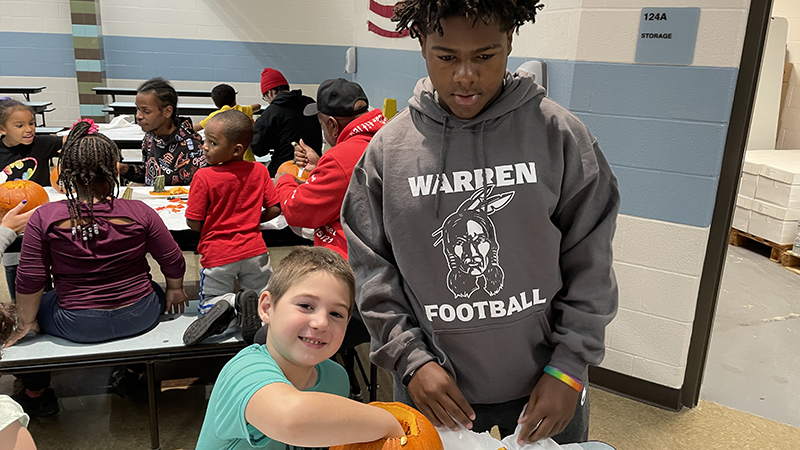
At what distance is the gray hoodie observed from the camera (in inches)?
49.3

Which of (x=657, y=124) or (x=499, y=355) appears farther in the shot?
(x=657, y=124)

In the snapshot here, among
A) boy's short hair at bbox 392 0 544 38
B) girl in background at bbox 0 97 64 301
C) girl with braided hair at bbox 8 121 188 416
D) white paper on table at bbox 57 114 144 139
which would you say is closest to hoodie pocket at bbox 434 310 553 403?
boy's short hair at bbox 392 0 544 38

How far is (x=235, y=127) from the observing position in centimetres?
280

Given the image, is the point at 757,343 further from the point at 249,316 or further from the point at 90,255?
the point at 90,255

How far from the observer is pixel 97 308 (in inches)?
97.0

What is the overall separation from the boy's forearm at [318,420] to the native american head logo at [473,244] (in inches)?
13.9

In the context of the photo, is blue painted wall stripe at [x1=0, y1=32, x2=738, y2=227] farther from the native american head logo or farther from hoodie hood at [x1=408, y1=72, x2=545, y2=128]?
the native american head logo

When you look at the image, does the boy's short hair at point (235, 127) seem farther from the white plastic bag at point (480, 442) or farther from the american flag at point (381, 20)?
the american flag at point (381, 20)

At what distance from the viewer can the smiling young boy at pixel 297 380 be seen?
101cm

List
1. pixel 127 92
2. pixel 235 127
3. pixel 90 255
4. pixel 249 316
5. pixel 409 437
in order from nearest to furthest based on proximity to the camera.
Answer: pixel 409 437, pixel 90 255, pixel 249 316, pixel 235 127, pixel 127 92

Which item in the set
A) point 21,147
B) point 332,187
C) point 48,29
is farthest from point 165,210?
point 48,29

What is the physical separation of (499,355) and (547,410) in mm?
150

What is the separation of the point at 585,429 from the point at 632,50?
6.15 feet

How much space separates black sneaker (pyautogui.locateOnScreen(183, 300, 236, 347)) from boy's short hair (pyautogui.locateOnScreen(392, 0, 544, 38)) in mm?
1666
